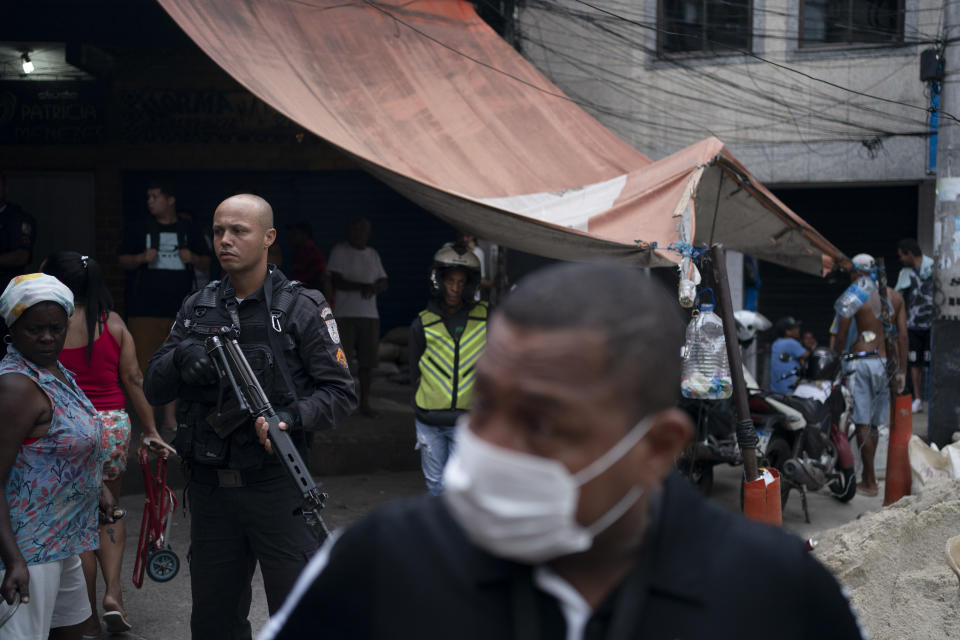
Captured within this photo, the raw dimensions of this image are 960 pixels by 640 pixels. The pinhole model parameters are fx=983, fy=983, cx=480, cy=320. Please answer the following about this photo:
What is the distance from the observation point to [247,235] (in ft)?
11.3

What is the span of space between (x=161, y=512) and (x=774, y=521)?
2744 millimetres

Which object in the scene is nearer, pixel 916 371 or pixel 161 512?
pixel 161 512

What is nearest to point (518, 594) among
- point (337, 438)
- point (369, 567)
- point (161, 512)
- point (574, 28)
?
point (369, 567)

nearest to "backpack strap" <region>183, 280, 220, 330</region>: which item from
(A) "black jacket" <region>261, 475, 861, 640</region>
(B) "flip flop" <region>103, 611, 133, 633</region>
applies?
(B) "flip flop" <region>103, 611, 133, 633</region>

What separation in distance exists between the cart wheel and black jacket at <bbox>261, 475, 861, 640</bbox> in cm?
305

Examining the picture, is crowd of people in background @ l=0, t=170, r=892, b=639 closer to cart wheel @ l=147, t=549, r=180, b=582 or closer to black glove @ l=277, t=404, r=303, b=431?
black glove @ l=277, t=404, r=303, b=431

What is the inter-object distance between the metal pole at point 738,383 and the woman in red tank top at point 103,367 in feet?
8.52

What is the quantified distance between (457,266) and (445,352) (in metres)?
0.48

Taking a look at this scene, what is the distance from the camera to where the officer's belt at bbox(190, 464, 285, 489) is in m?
3.31

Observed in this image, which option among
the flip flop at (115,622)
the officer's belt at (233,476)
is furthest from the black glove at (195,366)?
the flip flop at (115,622)

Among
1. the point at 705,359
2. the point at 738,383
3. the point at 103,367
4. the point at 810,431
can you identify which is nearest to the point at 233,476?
the point at 103,367

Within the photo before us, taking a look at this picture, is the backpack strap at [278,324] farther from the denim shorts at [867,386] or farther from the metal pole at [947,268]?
the metal pole at [947,268]

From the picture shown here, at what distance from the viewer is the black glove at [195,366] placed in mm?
3252

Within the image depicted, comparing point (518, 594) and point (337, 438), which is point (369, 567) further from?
point (337, 438)
